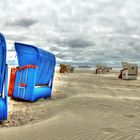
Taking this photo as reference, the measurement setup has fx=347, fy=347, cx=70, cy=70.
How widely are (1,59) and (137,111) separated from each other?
5.46 m

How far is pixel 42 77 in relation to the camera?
47.0ft

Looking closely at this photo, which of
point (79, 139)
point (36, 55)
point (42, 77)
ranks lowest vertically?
point (79, 139)

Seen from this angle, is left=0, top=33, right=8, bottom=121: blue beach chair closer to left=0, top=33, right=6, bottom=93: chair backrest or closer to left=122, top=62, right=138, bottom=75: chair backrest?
left=0, top=33, right=6, bottom=93: chair backrest

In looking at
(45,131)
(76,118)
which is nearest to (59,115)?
(76,118)

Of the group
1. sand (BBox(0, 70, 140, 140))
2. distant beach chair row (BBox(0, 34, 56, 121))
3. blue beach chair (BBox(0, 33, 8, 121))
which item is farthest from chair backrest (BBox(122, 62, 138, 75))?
blue beach chair (BBox(0, 33, 8, 121))

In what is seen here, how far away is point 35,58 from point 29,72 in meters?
0.58

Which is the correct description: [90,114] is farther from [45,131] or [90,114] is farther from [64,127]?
[45,131]

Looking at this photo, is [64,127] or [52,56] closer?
[64,127]

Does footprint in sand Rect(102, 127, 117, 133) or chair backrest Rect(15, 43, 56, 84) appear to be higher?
chair backrest Rect(15, 43, 56, 84)

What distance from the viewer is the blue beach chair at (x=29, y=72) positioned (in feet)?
43.0

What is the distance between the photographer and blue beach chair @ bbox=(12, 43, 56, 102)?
13117mm

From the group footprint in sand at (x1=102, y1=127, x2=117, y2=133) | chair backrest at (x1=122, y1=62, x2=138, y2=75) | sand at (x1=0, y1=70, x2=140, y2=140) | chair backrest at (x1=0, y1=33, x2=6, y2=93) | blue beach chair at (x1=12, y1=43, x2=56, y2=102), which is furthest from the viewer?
chair backrest at (x1=122, y1=62, x2=138, y2=75)

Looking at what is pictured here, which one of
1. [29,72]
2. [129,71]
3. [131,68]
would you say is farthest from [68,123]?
[129,71]

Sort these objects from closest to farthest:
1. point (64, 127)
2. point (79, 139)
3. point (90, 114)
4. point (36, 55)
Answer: point (79, 139)
point (64, 127)
point (90, 114)
point (36, 55)
